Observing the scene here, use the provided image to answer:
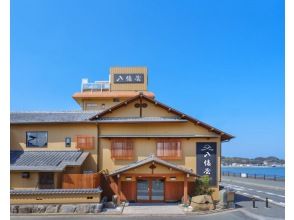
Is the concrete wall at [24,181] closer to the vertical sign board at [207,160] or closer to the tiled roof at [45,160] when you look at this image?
the tiled roof at [45,160]

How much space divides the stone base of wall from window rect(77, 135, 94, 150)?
4893 millimetres

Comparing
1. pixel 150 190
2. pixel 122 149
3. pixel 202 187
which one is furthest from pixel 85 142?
pixel 202 187

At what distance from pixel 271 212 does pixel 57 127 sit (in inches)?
669

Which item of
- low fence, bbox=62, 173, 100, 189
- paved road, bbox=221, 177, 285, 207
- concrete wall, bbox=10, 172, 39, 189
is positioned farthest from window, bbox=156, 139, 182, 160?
concrete wall, bbox=10, 172, 39, 189

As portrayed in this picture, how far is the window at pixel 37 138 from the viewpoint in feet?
67.3

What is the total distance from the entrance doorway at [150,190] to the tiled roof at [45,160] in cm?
500

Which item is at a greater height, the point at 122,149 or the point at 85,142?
the point at 85,142

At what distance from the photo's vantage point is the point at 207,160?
65.2ft

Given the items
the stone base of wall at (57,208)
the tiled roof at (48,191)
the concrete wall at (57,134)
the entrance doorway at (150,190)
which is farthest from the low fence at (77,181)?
the entrance doorway at (150,190)

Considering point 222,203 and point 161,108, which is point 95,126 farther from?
point 222,203

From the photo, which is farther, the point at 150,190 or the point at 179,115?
the point at 179,115

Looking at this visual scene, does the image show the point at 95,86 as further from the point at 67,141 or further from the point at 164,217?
the point at 164,217

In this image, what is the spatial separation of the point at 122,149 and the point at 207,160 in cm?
684

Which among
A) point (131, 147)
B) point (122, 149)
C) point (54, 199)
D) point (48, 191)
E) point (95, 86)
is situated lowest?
point (54, 199)
